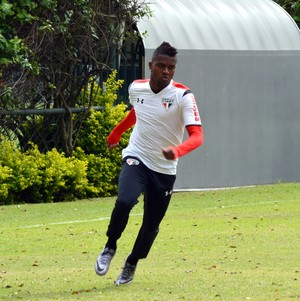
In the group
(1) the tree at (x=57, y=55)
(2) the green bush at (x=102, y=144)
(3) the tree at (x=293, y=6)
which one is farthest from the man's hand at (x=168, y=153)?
(3) the tree at (x=293, y=6)

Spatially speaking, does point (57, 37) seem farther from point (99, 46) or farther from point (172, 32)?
point (172, 32)

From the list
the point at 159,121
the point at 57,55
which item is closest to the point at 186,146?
the point at 159,121

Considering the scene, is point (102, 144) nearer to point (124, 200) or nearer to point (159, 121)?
point (159, 121)

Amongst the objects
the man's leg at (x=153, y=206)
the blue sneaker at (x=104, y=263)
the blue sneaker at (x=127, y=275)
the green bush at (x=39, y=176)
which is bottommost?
the green bush at (x=39, y=176)

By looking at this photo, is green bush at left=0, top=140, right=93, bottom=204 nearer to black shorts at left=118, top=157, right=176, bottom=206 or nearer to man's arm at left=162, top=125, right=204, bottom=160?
black shorts at left=118, top=157, right=176, bottom=206

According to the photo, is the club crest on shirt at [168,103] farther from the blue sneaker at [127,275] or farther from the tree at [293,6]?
the tree at [293,6]

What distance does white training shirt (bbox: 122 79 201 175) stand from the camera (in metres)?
9.30

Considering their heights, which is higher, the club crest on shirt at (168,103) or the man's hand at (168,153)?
the club crest on shirt at (168,103)

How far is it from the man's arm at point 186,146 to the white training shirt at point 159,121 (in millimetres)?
165

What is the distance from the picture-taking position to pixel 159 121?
9.35 metres

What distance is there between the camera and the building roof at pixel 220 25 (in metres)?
21.0

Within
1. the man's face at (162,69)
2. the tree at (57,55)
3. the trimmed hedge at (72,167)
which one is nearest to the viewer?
the man's face at (162,69)

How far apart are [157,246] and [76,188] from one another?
6326mm

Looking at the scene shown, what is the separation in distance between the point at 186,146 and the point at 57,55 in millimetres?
10663
